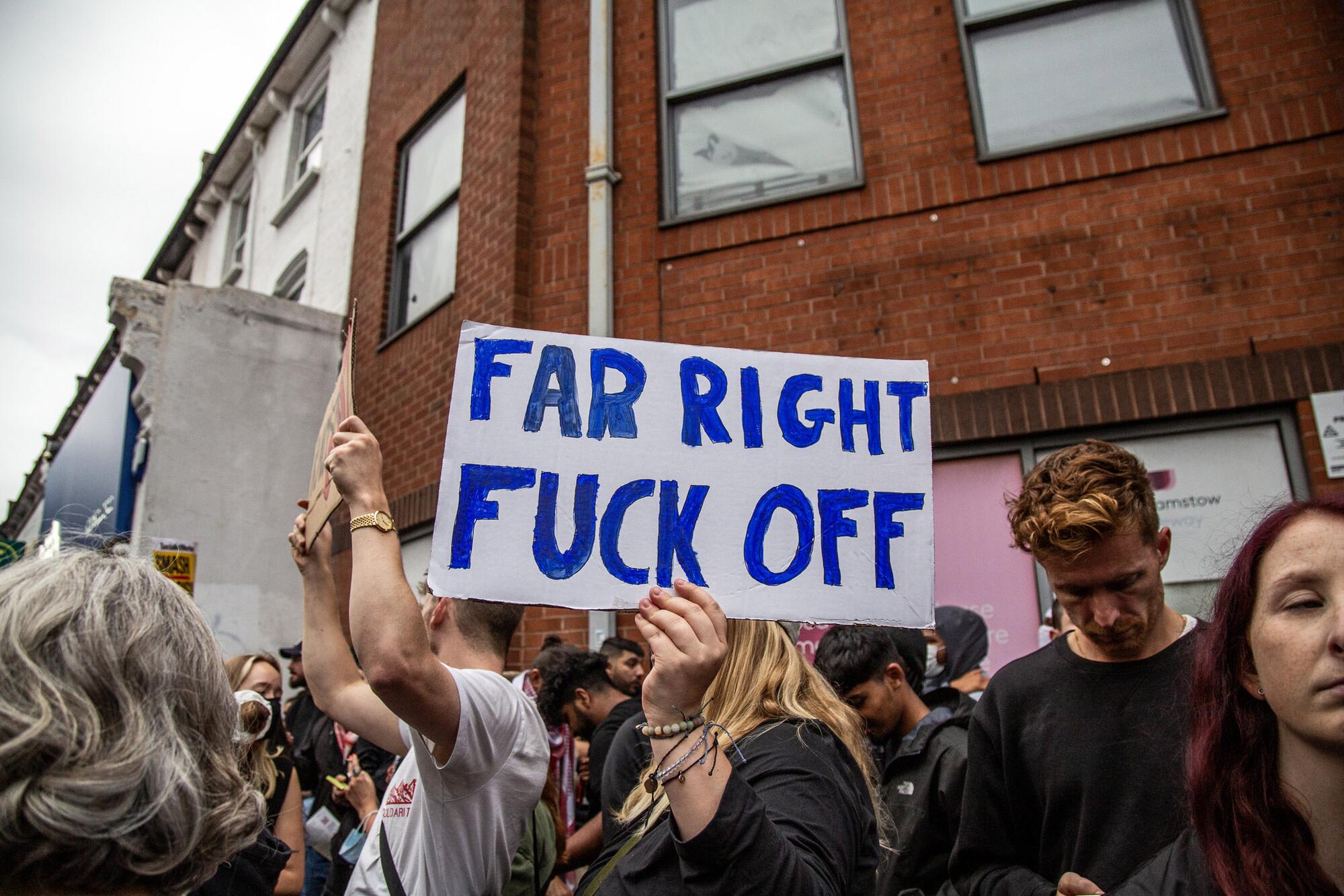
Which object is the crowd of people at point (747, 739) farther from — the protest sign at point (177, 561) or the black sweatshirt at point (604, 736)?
the protest sign at point (177, 561)

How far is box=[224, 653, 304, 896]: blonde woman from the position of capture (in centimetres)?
320

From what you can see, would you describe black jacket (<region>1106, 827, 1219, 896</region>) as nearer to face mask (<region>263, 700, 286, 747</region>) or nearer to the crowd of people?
the crowd of people

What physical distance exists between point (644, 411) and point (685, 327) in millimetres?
3980

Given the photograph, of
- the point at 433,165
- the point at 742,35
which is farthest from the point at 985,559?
the point at 433,165

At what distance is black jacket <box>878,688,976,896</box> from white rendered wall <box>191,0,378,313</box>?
25.6ft

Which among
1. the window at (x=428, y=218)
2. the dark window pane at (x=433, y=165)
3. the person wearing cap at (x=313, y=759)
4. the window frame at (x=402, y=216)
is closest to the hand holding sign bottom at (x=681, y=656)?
the person wearing cap at (x=313, y=759)

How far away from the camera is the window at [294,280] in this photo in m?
11.0

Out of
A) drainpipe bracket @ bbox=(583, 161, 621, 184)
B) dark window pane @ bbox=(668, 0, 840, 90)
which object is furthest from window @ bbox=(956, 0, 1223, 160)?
drainpipe bracket @ bbox=(583, 161, 621, 184)

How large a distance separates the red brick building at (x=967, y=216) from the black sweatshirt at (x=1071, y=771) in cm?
293

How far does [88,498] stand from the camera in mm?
11031

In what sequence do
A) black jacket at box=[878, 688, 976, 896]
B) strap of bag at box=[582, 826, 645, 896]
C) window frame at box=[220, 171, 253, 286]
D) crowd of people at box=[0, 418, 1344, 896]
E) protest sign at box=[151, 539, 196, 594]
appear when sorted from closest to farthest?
crowd of people at box=[0, 418, 1344, 896], strap of bag at box=[582, 826, 645, 896], black jacket at box=[878, 688, 976, 896], protest sign at box=[151, 539, 196, 594], window frame at box=[220, 171, 253, 286]

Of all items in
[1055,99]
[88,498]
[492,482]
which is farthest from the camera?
[88,498]

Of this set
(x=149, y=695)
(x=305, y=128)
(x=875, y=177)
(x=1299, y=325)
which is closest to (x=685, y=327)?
(x=875, y=177)

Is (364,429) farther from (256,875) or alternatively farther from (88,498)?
(88,498)
